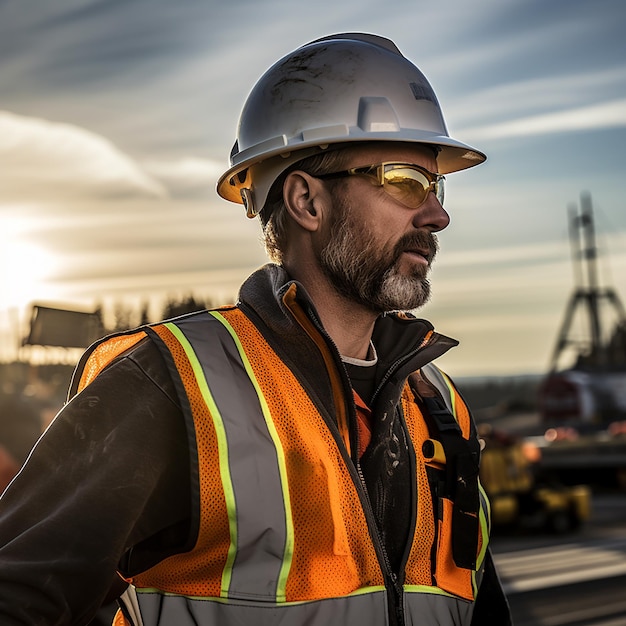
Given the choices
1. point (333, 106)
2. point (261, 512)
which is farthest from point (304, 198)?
point (261, 512)

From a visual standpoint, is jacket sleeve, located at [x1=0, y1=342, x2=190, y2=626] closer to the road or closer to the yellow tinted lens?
the yellow tinted lens

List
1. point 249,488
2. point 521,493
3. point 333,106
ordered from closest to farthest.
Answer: point 249,488 → point 333,106 → point 521,493

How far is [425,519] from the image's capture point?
2.27 metres

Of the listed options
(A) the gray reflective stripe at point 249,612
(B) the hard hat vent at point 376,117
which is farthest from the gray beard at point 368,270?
(A) the gray reflective stripe at point 249,612

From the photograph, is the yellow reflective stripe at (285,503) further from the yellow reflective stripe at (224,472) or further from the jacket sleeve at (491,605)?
the jacket sleeve at (491,605)

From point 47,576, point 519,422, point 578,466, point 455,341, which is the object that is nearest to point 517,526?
point 578,466

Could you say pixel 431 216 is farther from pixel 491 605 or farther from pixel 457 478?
pixel 491 605

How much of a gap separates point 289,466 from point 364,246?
62 cm

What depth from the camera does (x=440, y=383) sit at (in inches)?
104

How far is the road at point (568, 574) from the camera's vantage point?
7.86 metres

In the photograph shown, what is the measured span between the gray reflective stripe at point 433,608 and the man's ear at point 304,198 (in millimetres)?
876

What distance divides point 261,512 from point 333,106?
108 cm

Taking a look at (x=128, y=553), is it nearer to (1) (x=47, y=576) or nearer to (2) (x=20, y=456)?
(1) (x=47, y=576)

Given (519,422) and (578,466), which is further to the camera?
(519,422)
